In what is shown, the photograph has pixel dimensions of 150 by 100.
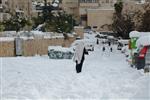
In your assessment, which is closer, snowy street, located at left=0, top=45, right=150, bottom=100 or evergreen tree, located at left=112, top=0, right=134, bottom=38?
snowy street, located at left=0, top=45, right=150, bottom=100

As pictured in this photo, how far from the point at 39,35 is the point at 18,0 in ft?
202

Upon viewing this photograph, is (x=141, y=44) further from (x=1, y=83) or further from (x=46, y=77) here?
(x=1, y=83)

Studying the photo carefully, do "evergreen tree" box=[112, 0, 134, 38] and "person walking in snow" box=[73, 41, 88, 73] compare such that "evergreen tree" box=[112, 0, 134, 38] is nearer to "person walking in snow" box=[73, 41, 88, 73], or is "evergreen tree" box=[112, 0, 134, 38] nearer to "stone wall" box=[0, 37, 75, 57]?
"stone wall" box=[0, 37, 75, 57]

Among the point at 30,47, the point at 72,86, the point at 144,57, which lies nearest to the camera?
the point at 72,86

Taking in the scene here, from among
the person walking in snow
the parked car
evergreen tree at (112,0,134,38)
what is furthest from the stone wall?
evergreen tree at (112,0,134,38)

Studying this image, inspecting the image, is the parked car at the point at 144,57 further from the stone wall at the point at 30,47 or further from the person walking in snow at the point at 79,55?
the stone wall at the point at 30,47

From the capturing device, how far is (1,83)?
1261 centimetres

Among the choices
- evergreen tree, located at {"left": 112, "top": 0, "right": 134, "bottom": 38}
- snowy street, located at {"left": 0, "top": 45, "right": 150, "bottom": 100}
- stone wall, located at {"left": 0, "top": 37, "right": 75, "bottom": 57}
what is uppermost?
snowy street, located at {"left": 0, "top": 45, "right": 150, "bottom": 100}

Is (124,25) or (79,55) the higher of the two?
(79,55)

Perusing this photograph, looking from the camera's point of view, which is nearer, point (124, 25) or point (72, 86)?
point (72, 86)

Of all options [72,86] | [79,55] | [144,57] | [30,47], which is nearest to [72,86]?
[72,86]

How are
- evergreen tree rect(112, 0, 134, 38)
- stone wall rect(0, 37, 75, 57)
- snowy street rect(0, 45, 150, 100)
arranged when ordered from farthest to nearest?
evergreen tree rect(112, 0, 134, 38)
stone wall rect(0, 37, 75, 57)
snowy street rect(0, 45, 150, 100)

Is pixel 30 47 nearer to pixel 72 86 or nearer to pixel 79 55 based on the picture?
pixel 79 55

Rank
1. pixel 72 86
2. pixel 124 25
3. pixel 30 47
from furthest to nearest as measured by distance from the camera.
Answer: pixel 124 25 < pixel 30 47 < pixel 72 86
